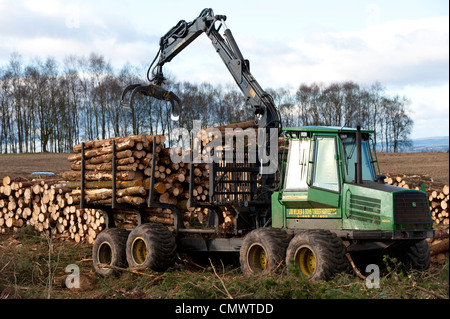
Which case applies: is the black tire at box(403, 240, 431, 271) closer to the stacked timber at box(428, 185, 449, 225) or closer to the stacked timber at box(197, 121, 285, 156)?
the stacked timber at box(197, 121, 285, 156)

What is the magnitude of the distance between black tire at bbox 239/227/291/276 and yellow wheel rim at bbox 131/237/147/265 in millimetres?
2582

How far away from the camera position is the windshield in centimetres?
921

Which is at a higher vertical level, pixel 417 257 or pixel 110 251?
pixel 417 257

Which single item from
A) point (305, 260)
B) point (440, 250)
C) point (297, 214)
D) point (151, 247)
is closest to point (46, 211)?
point (151, 247)

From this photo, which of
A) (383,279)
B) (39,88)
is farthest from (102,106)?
(383,279)

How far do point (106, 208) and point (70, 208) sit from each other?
9.40 ft

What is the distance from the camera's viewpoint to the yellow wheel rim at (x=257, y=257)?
383 inches

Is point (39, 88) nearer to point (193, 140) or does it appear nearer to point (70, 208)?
point (70, 208)

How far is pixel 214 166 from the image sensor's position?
35.5 ft

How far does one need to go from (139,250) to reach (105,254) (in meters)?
1.19

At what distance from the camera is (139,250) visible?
1162 centimetres

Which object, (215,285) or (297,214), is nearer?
(215,285)

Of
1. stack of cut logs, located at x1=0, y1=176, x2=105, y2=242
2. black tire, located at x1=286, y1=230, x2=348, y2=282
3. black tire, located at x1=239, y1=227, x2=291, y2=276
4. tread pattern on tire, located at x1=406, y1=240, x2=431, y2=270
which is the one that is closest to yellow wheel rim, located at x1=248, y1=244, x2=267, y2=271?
black tire, located at x1=239, y1=227, x2=291, y2=276

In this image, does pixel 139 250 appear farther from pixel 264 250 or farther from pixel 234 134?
pixel 264 250
